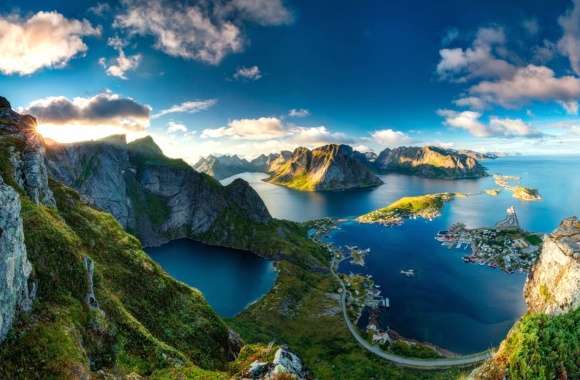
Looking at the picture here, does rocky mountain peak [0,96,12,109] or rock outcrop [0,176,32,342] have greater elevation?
rocky mountain peak [0,96,12,109]

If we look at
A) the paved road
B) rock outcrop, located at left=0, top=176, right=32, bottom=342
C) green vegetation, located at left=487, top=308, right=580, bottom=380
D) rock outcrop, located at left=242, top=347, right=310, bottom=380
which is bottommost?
the paved road

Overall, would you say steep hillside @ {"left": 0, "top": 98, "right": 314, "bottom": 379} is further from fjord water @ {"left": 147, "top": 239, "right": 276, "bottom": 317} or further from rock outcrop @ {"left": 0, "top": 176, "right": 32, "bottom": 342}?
fjord water @ {"left": 147, "top": 239, "right": 276, "bottom": 317}

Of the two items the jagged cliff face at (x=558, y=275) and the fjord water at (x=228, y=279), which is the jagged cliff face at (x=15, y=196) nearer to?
the jagged cliff face at (x=558, y=275)

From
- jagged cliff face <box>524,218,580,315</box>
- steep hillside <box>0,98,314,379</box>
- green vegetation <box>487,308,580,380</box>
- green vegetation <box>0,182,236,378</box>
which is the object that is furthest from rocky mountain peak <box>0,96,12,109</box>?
jagged cliff face <box>524,218,580,315</box>

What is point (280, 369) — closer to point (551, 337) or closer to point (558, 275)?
point (551, 337)

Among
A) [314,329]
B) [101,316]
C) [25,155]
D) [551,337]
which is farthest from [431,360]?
[25,155]

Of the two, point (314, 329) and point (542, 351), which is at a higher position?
point (542, 351)

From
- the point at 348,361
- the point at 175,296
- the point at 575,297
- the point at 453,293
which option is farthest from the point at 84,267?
the point at 453,293
